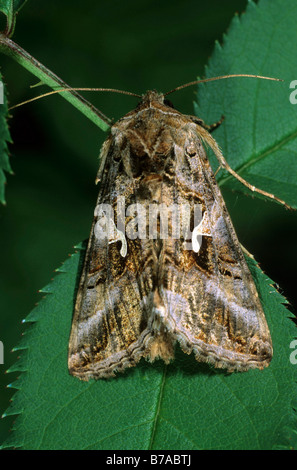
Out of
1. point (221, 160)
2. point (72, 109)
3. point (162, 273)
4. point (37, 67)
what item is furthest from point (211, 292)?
point (72, 109)

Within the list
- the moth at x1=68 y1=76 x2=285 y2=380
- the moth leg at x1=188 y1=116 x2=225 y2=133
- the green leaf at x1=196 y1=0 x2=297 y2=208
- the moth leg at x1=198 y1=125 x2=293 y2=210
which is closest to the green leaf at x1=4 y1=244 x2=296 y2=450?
the moth at x1=68 y1=76 x2=285 y2=380

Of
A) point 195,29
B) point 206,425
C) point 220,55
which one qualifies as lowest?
point 206,425

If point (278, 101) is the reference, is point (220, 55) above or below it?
above

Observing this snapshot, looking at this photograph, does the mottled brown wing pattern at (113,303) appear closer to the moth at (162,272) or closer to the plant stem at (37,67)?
the moth at (162,272)

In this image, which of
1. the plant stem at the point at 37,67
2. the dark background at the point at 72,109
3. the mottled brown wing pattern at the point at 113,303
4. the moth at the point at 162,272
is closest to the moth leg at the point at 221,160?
the moth at the point at 162,272

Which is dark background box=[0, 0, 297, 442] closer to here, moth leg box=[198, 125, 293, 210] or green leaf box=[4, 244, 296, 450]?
moth leg box=[198, 125, 293, 210]

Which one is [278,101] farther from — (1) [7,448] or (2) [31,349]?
(1) [7,448]
